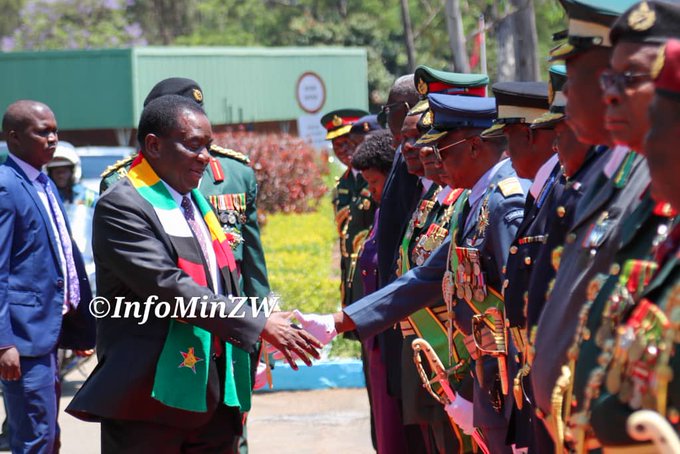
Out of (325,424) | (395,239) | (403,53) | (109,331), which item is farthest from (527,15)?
(403,53)

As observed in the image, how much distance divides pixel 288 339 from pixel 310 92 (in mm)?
28734

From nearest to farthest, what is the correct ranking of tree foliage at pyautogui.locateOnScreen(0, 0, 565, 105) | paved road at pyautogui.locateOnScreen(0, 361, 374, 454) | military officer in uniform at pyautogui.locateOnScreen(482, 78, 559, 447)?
military officer in uniform at pyautogui.locateOnScreen(482, 78, 559, 447) → paved road at pyautogui.locateOnScreen(0, 361, 374, 454) → tree foliage at pyautogui.locateOnScreen(0, 0, 565, 105)

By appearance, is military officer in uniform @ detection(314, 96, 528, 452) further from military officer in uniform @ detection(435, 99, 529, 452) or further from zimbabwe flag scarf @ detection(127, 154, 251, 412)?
zimbabwe flag scarf @ detection(127, 154, 251, 412)

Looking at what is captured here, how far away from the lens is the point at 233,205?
6246 millimetres

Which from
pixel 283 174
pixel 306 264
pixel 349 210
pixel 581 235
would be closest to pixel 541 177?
pixel 581 235

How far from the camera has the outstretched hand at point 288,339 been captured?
16.0 feet

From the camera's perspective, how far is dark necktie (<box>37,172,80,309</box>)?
250 inches

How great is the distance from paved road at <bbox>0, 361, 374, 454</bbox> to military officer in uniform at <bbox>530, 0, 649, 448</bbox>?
4.69 meters

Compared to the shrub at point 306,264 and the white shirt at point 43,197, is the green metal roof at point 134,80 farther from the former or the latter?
the white shirt at point 43,197

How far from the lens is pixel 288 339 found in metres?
4.90

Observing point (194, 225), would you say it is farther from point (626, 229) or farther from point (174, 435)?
point (626, 229)

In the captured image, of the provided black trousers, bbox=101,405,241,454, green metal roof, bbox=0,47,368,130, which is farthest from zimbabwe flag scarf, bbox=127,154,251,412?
green metal roof, bbox=0,47,368,130

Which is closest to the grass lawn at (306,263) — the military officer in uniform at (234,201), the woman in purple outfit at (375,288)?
the woman in purple outfit at (375,288)

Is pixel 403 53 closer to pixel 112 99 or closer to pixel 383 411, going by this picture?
pixel 112 99
